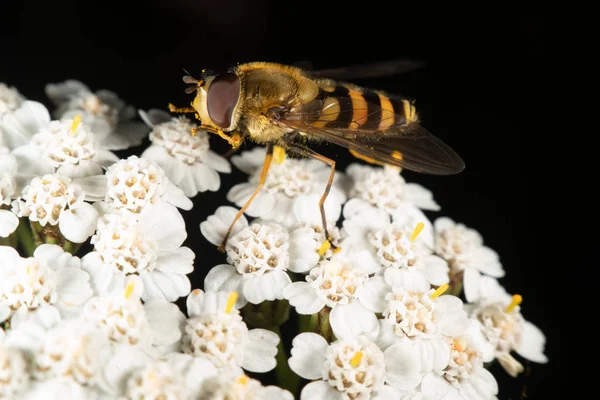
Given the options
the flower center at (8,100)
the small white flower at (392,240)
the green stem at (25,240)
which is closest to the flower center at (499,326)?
the small white flower at (392,240)

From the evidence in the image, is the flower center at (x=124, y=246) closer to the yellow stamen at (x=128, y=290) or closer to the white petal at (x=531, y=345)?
the yellow stamen at (x=128, y=290)

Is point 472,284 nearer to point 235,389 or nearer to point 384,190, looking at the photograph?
point 384,190

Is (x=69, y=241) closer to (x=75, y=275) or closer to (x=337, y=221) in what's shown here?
(x=75, y=275)

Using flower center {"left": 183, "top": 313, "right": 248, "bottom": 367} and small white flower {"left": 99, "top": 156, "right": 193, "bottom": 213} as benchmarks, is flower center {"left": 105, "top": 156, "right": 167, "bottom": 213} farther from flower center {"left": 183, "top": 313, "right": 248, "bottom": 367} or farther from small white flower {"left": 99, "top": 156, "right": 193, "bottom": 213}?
flower center {"left": 183, "top": 313, "right": 248, "bottom": 367}

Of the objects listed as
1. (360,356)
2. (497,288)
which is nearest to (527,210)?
(497,288)

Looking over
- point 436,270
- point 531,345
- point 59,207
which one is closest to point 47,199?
point 59,207

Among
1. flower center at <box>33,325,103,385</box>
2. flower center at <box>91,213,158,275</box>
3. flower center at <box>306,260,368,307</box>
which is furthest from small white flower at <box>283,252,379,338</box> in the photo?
flower center at <box>33,325,103,385</box>
